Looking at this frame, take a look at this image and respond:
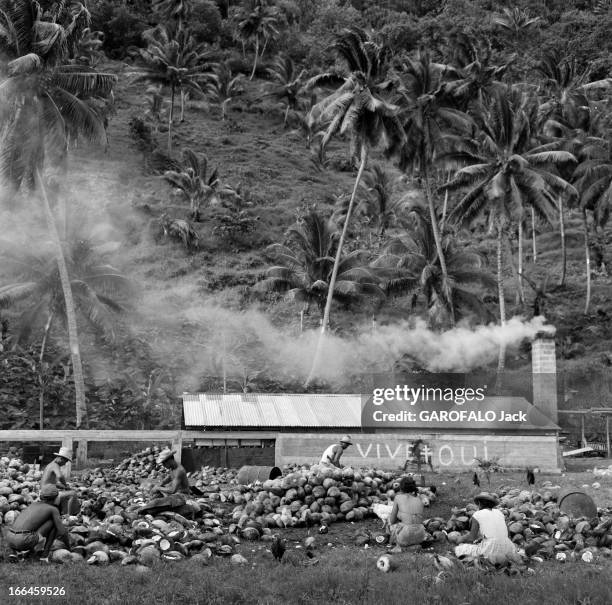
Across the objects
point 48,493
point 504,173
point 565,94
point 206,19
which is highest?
point 206,19

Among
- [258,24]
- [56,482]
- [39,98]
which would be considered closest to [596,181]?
[39,98]

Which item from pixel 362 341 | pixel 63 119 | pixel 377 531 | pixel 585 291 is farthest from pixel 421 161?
pixel 377 531

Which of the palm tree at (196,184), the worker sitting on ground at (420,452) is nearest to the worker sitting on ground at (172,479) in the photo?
the worker sitting on ground at (420,452)

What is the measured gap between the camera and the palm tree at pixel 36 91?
121 ft

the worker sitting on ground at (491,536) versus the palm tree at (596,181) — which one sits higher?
the palm tree at (596,181)

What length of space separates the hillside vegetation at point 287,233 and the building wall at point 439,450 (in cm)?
1349

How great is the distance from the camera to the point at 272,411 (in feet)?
103

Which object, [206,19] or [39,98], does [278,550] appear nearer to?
[39,98]

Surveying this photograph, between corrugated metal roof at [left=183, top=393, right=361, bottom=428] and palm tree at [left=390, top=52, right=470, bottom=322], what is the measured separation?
19927 mm

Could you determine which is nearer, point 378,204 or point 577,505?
point 577,505

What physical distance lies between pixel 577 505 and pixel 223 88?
8451cm

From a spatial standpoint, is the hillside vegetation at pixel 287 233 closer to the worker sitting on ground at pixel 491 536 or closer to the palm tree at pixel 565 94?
the palm tree at pixel 565 94

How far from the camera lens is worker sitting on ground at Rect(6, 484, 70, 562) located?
40.2 ft

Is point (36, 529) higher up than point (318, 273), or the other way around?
point (318, 273)
